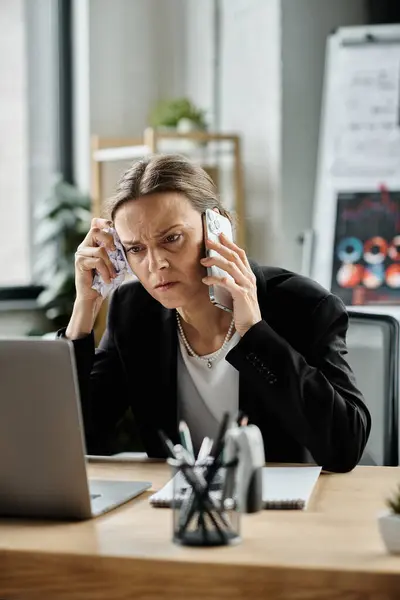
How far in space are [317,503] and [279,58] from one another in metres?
2.77

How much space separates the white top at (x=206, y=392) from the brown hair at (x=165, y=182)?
0.28 meters

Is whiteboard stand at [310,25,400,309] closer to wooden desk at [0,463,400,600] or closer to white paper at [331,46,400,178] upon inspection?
white paper at [331,46,400,178]

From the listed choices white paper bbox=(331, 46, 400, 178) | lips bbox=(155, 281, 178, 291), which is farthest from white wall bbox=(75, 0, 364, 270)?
lips bbox=(155, 281, 178, 291)

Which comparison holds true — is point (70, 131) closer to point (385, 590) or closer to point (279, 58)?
point (279, 58)

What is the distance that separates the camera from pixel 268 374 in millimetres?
1754

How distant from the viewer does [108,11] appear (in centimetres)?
432

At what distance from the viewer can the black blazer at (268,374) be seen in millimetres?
1724


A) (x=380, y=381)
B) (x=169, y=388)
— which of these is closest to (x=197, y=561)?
(x=169, y=388)

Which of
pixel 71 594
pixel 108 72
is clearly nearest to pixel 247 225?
pixel 108 72

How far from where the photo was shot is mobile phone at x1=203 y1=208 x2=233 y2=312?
1.83m

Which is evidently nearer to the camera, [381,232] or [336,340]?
[336,340]

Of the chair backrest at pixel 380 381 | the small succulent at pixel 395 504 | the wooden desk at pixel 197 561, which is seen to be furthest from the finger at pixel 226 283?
the small succulent at pixel 395 504

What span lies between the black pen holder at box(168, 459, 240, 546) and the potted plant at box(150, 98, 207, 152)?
9.54ft

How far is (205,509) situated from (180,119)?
299 centimetres
